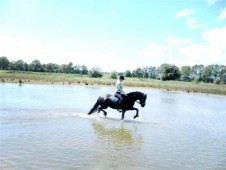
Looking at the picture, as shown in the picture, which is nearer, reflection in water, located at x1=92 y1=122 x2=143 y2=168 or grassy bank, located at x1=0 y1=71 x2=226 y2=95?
reflection in water, located at x1=92 y1=122 x2=143 y2=168

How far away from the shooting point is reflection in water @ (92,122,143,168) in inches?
367

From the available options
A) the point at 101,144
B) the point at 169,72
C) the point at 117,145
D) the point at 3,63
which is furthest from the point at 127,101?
the point at 3,63

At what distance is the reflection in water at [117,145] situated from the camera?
367 inches

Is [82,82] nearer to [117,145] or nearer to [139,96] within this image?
[139,96]

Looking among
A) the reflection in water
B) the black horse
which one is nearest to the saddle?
the black horse

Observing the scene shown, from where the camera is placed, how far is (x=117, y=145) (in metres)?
11.5

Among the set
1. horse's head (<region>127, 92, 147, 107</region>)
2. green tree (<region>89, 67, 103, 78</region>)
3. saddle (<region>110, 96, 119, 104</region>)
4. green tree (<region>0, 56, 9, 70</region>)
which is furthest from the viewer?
green tree (<region>0, 56, 9, 70</region>)

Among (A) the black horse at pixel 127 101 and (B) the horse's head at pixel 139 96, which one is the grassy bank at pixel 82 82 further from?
(B) the horse's head at pixel 139 96

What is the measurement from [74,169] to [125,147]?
3.42 metres

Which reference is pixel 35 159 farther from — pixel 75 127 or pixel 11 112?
pixel 11 112

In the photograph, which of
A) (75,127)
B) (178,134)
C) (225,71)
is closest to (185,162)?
(178,134)

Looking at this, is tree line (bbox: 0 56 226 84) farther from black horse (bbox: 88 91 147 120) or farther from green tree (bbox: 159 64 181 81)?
black horse (bbox: 88 91 147 120)

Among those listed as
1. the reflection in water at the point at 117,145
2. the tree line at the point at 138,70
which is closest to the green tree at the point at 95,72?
the tree line at the point at 138,70

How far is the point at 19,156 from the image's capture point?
356 inches
